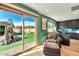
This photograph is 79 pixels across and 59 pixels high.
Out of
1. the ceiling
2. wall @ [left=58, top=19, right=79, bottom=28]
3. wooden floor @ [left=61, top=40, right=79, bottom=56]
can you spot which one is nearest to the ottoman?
wooden floor @ [left=61, top=40, right=79, bottom=56]

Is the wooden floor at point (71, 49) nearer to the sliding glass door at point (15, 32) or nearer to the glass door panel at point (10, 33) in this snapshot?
the sliding glass door at point (15, 32)

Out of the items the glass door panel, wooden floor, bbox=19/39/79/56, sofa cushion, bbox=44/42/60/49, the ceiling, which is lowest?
wooden floor, bbox=19/39/79/56

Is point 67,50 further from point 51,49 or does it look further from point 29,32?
point 29,32

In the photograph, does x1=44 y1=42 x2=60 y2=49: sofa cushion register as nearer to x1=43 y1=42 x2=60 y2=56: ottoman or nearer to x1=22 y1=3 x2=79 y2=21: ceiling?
x1=43 y1=42 x2=60 y2=56: ottoman

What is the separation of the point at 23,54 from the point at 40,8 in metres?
0.99

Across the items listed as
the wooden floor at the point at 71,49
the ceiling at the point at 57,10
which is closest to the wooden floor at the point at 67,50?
the wooden floor at the point at 71,49

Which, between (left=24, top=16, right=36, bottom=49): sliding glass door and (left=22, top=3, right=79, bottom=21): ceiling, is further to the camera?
(left=24, top=16, right=36, bottom=49): sliding glass door

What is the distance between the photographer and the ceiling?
1.55 meters

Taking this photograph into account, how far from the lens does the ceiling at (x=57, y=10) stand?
1.55m

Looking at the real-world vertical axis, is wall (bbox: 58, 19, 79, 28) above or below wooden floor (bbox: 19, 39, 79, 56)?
above

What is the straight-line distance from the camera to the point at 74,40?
158 centimetres

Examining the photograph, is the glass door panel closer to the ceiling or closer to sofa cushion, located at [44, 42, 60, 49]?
the ceiling

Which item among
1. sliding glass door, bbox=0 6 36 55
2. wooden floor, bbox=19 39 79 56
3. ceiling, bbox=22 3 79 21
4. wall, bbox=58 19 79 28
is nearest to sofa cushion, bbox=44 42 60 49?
wooden floor, bbox=19 39 79 56

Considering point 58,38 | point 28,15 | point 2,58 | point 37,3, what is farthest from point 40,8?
point 2,58
